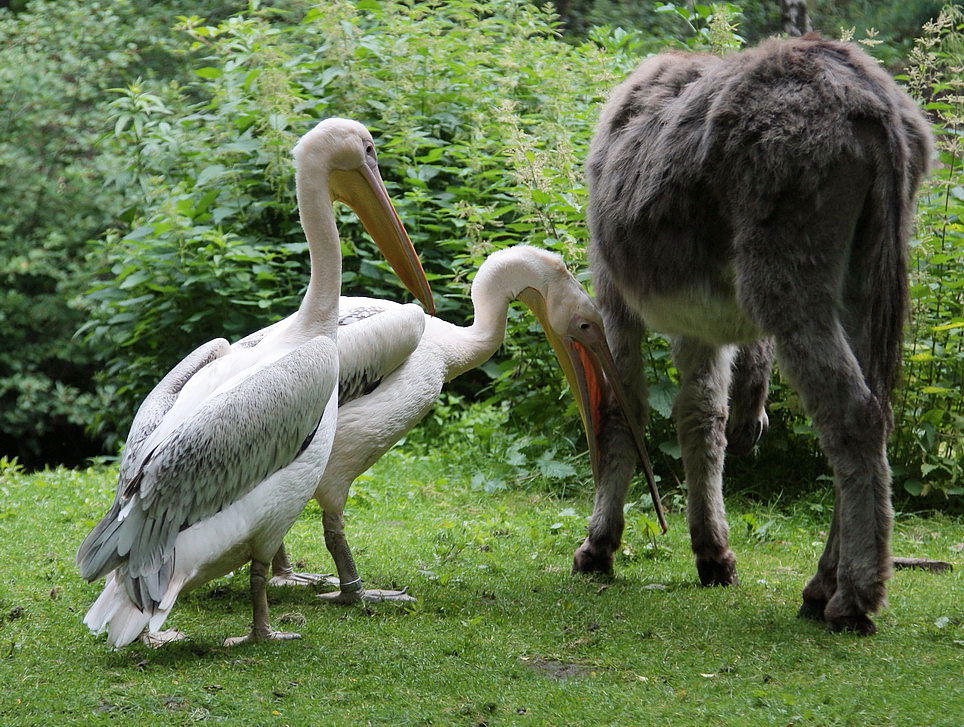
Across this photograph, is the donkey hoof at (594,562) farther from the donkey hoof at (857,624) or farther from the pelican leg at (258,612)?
the pelican leg at (258,612)

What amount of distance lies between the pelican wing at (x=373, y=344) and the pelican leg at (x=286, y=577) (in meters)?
0.91

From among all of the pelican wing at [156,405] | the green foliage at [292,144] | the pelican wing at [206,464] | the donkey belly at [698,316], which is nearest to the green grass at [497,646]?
the pelican wing at [206,464]

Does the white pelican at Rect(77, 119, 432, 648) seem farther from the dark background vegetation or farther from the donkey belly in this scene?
the dark background vegetation

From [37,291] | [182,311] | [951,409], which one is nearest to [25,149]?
[37,291]

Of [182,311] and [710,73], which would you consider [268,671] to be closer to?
[710,73]

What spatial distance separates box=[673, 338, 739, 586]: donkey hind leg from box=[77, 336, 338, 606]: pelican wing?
1989 millimetres

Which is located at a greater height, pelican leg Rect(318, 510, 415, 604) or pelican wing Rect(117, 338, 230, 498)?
pelican wing Rect(117, 338, 230, 498)

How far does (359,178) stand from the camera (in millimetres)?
4570

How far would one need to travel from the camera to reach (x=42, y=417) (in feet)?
38.4

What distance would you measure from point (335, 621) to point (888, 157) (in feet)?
9.25

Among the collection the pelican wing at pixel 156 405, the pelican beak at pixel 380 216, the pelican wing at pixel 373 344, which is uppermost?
the pelican beak at pixel 380 216

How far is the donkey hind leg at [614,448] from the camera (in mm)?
5148

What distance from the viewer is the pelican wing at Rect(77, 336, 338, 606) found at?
3.70 metres

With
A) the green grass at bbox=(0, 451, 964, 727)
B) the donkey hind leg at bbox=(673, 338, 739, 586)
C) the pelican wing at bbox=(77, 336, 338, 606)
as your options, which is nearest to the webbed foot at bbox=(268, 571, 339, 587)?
the green grass at bbox=(0, 451, 964, 727)
